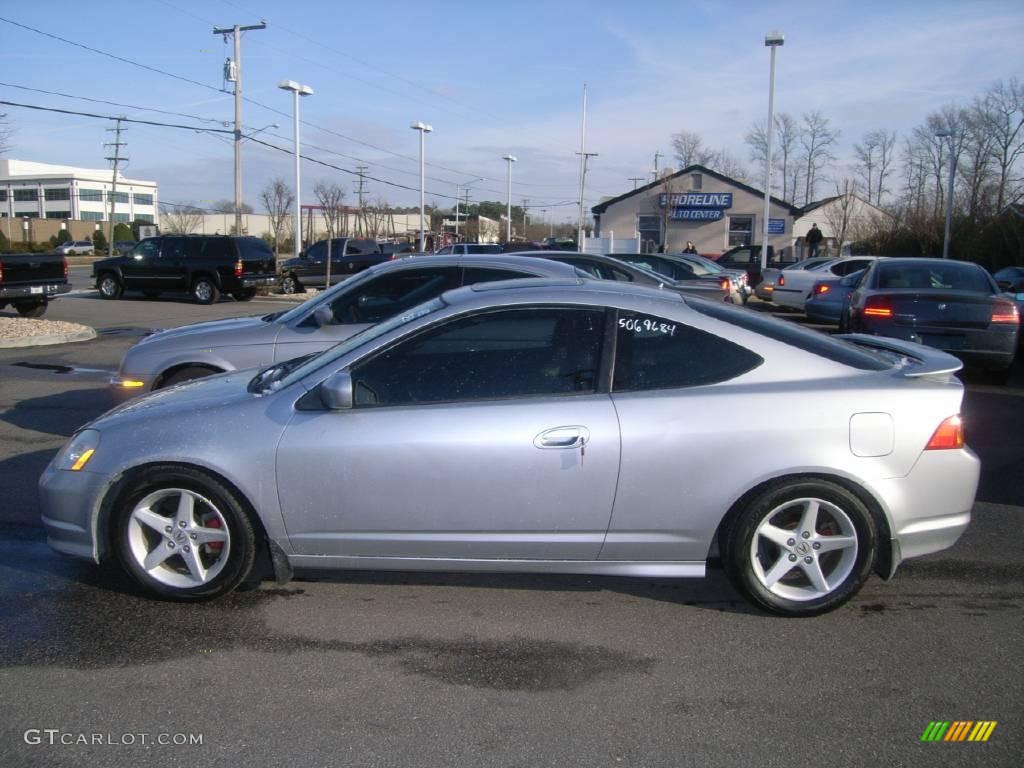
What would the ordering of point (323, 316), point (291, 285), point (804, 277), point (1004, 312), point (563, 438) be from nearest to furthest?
point (563, 438), point (323, 316), point (1004, 312), point (804, 277), point (291, 285)

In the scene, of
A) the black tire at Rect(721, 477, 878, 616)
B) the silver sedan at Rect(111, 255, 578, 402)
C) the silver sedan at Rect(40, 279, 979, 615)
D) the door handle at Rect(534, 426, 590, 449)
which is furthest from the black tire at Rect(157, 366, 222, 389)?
the black tire at Rect(721, 477, 878, 616)

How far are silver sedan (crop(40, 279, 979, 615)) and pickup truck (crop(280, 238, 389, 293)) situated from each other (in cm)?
2302

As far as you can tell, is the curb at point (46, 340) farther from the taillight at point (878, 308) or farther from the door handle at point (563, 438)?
the door handle at point (563, 438)

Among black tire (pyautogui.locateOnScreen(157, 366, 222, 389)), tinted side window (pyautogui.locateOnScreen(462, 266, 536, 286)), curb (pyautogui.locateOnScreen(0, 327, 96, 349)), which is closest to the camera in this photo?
black tire (pyautogui.locateOnScreen(157, 366, 222, 389))

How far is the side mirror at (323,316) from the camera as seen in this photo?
689 cm

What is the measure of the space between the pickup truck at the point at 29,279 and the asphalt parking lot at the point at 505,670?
14.6m

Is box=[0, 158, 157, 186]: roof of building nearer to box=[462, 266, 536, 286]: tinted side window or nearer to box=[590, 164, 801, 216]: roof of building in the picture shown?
box=[590, 164, 801, 216]: roof of building

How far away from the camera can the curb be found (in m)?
13.7

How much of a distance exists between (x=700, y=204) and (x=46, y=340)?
42.8 metres

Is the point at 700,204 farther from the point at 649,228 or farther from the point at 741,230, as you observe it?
the point at 649,228

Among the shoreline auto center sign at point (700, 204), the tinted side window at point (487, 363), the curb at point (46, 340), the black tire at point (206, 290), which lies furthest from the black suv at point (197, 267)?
the shoreline auto center sign at point (700, 204)

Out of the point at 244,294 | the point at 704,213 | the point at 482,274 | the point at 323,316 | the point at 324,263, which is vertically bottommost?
the point at 323,316

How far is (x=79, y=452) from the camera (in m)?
4.23

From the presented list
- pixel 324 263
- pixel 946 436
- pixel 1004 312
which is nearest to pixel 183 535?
pixel 946 436
